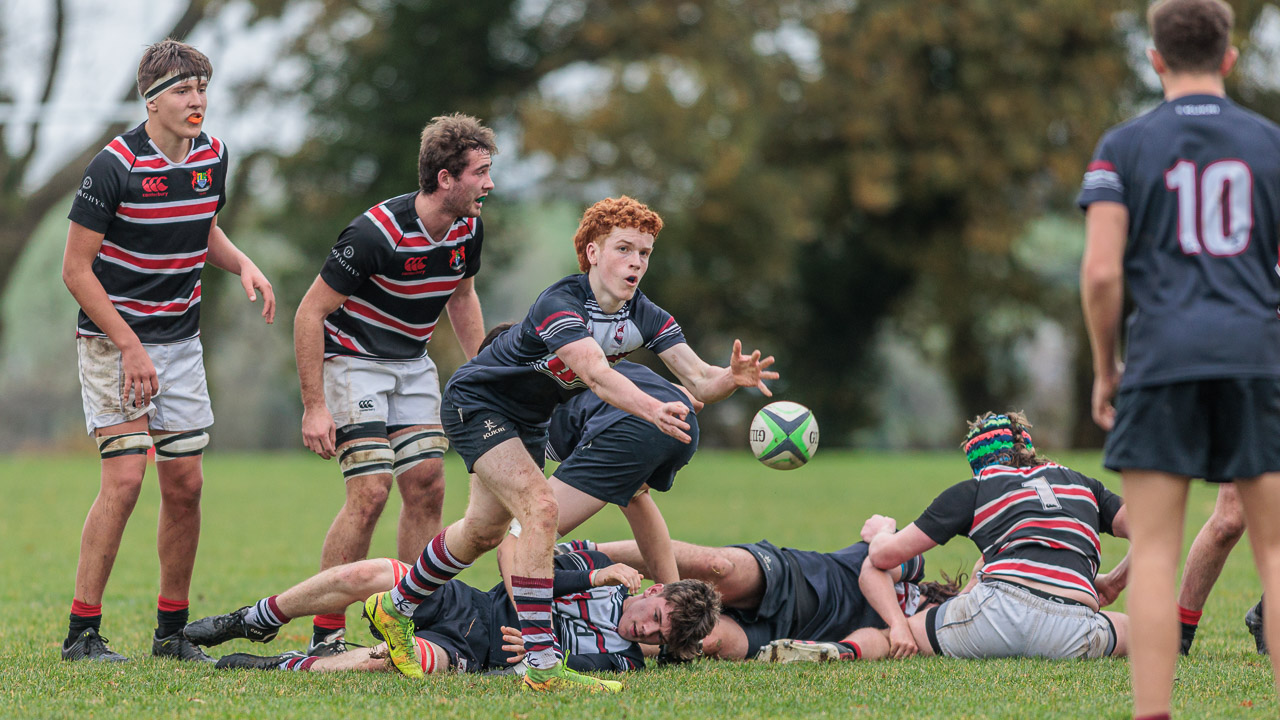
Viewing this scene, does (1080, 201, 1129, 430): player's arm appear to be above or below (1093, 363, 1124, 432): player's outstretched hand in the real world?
above

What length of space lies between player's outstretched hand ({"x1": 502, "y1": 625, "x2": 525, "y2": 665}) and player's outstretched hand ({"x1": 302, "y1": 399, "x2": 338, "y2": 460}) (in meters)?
1.23

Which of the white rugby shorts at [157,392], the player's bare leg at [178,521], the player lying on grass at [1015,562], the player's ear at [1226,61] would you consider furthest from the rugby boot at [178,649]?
the player's ear at [1226,61]

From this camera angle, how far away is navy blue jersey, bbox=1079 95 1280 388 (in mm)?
3445

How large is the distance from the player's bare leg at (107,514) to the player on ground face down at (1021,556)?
344 cm

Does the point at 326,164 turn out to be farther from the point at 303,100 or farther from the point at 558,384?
the point at 558,384

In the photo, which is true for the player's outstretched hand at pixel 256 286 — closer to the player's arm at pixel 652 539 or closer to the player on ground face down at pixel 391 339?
the player on ground face down at pixel 391 339

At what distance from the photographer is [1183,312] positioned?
3465 millimetres

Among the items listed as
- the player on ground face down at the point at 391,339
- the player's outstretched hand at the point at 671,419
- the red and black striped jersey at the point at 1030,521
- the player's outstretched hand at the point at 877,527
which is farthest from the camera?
the player's outstretched hand at the point at 877,527

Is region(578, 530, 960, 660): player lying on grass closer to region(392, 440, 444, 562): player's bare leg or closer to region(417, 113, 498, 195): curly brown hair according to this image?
region(392, 440, 444, 562): player's bare leg

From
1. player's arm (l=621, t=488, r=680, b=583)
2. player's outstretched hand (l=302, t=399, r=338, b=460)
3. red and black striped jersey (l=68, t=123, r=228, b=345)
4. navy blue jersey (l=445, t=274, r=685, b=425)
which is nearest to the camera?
navy blue jersey (l=445, t=274, r=685, b=425)

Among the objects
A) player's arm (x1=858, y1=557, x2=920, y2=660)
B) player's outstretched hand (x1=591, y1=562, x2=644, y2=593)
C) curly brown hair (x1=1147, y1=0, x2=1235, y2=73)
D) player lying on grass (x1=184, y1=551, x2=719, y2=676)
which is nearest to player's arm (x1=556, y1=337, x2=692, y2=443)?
player's outstretched hand (x1=591, y1=562, x2=644, y2=593)

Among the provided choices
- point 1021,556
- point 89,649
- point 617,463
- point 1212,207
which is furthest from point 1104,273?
point 89,649

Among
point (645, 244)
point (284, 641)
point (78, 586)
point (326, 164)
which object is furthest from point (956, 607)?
point (326, 164)

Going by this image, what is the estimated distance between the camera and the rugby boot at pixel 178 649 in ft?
17.8
